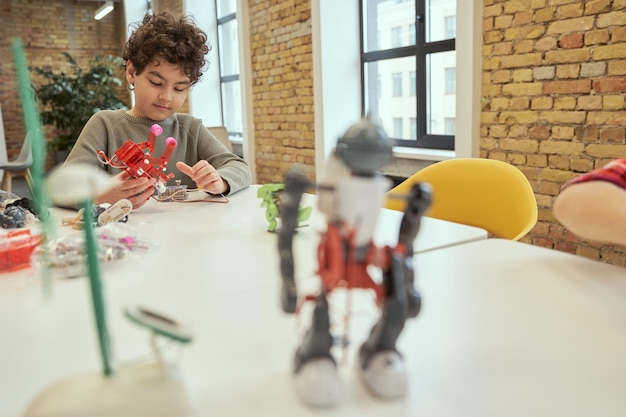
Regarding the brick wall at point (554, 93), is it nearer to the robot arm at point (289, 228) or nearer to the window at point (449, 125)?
the window at point (449, 125)

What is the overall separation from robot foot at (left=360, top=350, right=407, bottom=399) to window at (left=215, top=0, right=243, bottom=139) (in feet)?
19.6

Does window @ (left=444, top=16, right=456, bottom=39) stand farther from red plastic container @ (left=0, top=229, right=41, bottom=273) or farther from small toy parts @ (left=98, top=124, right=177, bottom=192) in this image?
red plastic container @ (left=0, top=229, right=41, bottom=273)

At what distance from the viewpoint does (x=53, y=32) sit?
27.0 feet

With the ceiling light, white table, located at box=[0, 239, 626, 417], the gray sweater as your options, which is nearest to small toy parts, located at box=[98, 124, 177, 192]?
the gray sweater

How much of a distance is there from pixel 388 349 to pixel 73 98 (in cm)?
768

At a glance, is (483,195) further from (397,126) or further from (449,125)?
(397,126)

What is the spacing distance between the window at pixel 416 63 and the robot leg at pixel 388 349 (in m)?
3.18

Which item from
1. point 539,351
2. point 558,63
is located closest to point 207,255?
point 539,351

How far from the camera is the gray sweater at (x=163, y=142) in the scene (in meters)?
1.67

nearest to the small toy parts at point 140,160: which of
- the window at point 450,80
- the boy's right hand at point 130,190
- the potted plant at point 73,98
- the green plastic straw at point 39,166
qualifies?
the boy's right hand at point 130,190

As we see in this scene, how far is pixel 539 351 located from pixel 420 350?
13 cm

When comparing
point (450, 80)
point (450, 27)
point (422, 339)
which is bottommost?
point (422, 339)

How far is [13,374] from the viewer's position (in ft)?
1.86

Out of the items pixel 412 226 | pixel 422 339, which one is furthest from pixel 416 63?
pixel 412 226
